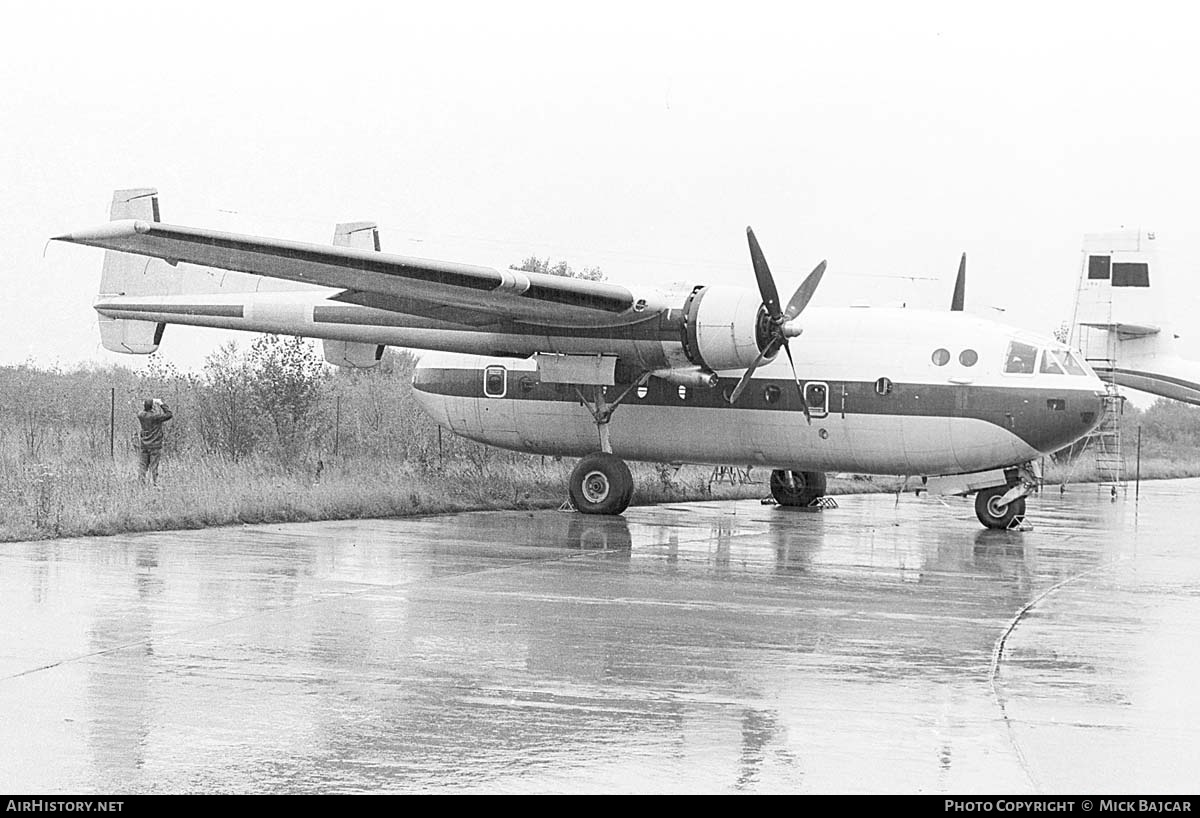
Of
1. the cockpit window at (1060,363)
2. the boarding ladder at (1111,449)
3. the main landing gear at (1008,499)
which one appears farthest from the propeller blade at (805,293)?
the boarding ladder at (1111,449)

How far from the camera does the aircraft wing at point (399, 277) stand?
1691 cm

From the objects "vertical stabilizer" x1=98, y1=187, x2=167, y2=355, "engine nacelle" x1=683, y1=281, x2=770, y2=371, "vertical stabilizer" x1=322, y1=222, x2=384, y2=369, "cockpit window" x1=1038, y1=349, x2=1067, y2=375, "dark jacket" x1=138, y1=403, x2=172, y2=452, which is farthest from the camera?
"vertical stabilizer" x1=98, y1=187, x2=167, y2=355

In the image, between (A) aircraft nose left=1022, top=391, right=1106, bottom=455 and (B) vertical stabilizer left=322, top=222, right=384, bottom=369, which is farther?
(B) vertical stabilizer left=322, top=222, right=384, bottom=369

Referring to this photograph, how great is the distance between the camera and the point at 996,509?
20.7 meters

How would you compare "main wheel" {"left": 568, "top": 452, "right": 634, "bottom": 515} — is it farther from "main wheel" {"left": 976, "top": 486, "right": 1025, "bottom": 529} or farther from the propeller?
"main wheel" {"left": 976, "top": 486, "right": 1025, "bottom": 529}

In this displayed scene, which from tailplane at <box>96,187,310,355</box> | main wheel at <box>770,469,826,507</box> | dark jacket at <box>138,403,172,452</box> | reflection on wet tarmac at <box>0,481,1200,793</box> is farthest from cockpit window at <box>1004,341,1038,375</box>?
dark jacket at <box>138,403,172,452</box>

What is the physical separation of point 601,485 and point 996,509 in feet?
19.1

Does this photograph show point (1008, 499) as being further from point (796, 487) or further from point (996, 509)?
point (796, 487)

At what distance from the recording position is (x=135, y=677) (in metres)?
7.60

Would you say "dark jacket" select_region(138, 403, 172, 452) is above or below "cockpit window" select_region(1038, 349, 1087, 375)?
below

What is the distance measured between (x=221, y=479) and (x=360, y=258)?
4.85 meters

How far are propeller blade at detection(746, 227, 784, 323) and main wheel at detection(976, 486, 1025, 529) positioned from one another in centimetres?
441

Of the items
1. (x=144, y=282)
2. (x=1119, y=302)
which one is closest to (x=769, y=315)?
(x=144, y=282)

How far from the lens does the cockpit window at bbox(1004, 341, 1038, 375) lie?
19.5 meters
